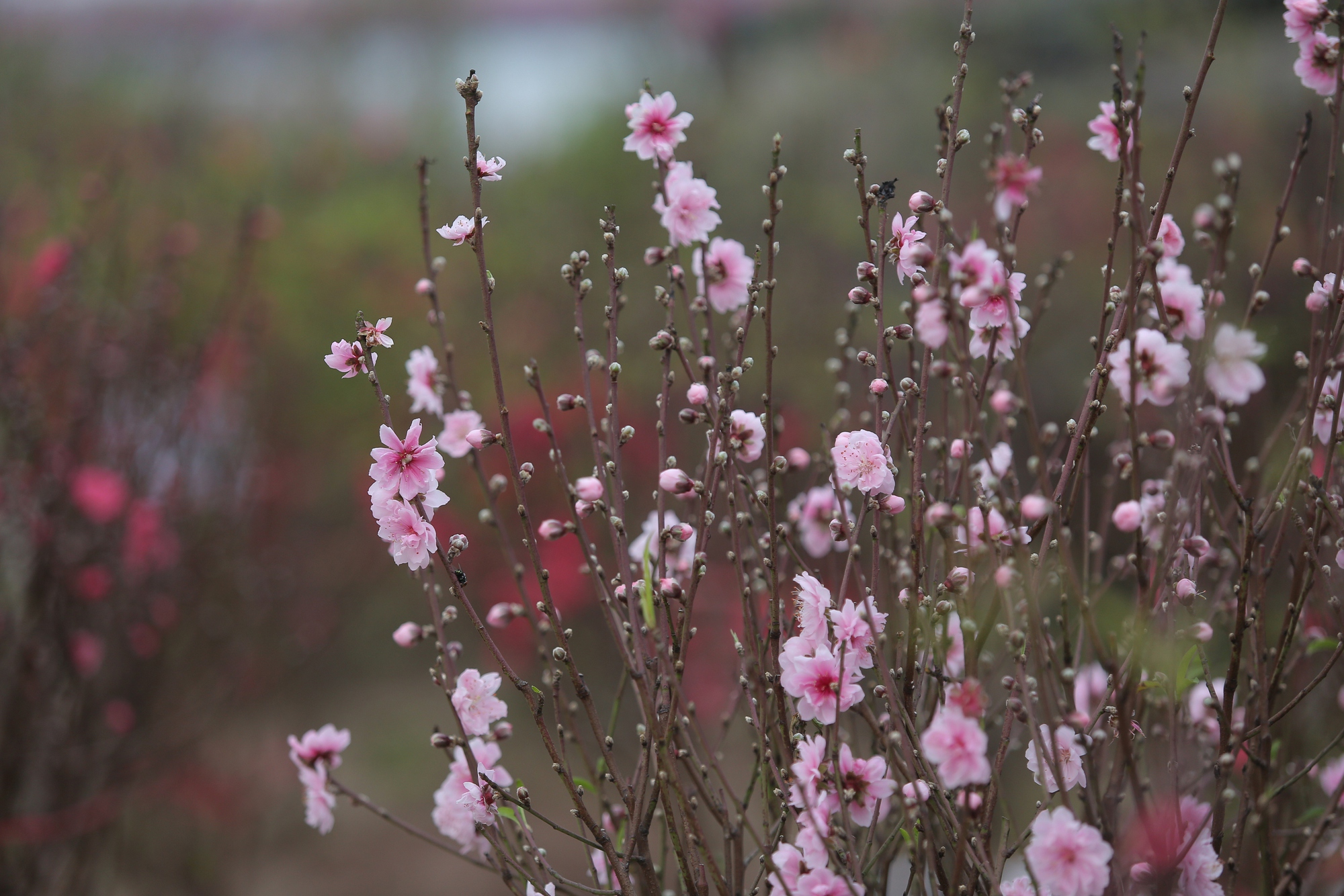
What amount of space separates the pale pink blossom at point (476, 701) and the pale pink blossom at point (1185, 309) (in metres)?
1.02

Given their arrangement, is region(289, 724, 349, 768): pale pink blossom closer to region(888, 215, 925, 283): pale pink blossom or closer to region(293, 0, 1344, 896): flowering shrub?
region(293, 0, 1344, 896): flowering shrub

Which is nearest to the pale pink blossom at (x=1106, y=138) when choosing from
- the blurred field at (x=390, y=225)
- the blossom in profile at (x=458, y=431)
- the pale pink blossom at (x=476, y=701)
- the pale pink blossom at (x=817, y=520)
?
the pale pink blossom at (x=817, y=520)

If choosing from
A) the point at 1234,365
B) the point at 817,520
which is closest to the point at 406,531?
the point at 817,520

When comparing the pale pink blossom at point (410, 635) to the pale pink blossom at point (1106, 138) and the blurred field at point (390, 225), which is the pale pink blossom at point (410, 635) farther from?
the blurred field at point (390, 225)

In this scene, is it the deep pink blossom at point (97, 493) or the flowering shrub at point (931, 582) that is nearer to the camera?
the flowering shrub at point (931, 582)

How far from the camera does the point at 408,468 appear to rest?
1.21 m

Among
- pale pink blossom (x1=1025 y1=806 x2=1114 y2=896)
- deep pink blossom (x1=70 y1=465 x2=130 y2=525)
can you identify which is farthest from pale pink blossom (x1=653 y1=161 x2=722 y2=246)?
deep pink blossom (x1=70 y1=465 x2=130 y2=525)

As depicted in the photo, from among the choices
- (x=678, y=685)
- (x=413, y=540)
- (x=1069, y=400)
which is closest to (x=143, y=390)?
(x=413, y=540)

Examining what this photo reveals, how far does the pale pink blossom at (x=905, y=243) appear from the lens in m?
1.21

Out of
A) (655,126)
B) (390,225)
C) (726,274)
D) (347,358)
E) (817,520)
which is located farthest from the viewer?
(390,225)

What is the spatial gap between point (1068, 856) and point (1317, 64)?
115 centimetres

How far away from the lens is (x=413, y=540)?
3.96 ft

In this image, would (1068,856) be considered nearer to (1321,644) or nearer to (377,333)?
(1321,644)

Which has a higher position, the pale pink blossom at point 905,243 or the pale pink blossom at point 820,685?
the pale pink blossom at point 905,243
